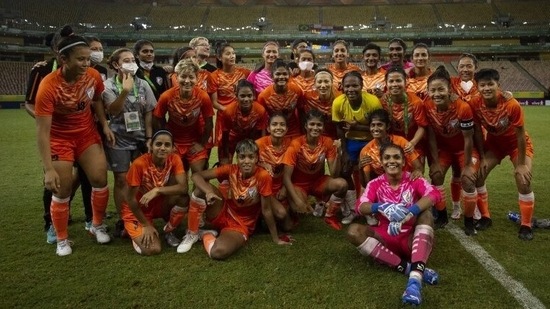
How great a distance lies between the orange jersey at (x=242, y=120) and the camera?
4816 millimetres

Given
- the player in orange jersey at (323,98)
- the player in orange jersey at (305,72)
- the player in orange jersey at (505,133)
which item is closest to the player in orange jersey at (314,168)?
the player in orange jersey at (323,98)

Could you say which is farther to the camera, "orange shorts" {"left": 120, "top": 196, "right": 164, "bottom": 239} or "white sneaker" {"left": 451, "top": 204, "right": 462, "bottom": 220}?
"white sneaker" {"left": 451, "top": 204, "right": 462, "bottom": 220}

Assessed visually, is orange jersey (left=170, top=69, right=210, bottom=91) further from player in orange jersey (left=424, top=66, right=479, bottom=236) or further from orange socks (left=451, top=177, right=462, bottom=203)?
orange socks (left=451, top=177, right=462, bottom=203)

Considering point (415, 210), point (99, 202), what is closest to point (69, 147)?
point (99, 202)

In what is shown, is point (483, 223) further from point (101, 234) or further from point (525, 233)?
point (101, 234)

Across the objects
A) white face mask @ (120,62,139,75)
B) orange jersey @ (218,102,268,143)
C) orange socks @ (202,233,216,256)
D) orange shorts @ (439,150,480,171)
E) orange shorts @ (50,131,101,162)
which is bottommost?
orange socks @ (202,233,216,256)

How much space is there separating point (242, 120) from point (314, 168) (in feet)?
3.34

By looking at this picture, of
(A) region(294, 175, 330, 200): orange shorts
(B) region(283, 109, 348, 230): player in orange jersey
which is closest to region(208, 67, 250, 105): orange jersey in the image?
(B) region(283, 109, 348, 230): player in orange jersey

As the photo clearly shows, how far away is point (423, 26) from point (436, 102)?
4280 cm

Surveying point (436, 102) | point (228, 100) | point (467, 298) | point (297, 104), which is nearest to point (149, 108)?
point (228, 100)

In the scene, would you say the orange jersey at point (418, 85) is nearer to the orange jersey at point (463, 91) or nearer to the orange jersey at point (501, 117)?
the orange jersey at point (463, 91)

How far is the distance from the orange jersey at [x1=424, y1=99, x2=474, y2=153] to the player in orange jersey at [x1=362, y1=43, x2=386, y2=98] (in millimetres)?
697

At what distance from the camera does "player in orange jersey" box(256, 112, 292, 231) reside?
4.46m

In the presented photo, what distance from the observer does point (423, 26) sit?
4281 cm
